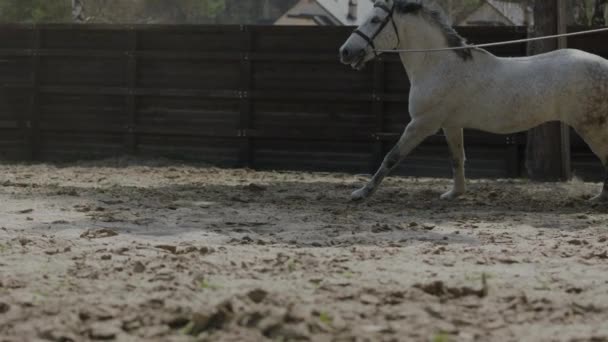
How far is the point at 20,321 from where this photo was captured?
4.42 m

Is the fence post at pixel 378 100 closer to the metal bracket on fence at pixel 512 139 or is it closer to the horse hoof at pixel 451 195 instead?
the metal bracket on fence at pixel 512 139

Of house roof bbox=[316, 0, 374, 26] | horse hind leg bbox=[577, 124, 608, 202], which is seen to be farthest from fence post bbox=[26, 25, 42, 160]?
house roof bbox=[316, 0, 374, 26]

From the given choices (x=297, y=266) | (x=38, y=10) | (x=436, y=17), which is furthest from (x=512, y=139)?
(x=38, y=10)

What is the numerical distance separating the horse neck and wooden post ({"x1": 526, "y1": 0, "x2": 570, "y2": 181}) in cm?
304

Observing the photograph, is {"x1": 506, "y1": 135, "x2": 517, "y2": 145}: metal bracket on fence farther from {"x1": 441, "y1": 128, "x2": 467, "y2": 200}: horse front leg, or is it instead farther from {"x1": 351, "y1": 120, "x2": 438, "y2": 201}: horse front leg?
{"x1": 351, "y1": 120, "x2": 438, "y2": 201}: horse front leg

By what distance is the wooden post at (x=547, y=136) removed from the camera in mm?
12664

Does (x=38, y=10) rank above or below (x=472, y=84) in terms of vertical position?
above

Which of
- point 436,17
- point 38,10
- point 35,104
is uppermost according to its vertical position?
point 38,10

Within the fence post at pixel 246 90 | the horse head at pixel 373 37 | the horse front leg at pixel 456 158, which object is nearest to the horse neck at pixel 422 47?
the horse head at pixel 373 37

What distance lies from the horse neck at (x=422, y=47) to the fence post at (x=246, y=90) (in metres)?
4.77

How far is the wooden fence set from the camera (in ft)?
46.2

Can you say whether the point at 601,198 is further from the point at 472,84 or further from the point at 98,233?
the point at 98,233

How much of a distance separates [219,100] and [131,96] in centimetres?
139

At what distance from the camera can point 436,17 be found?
A: 10.2 meters
